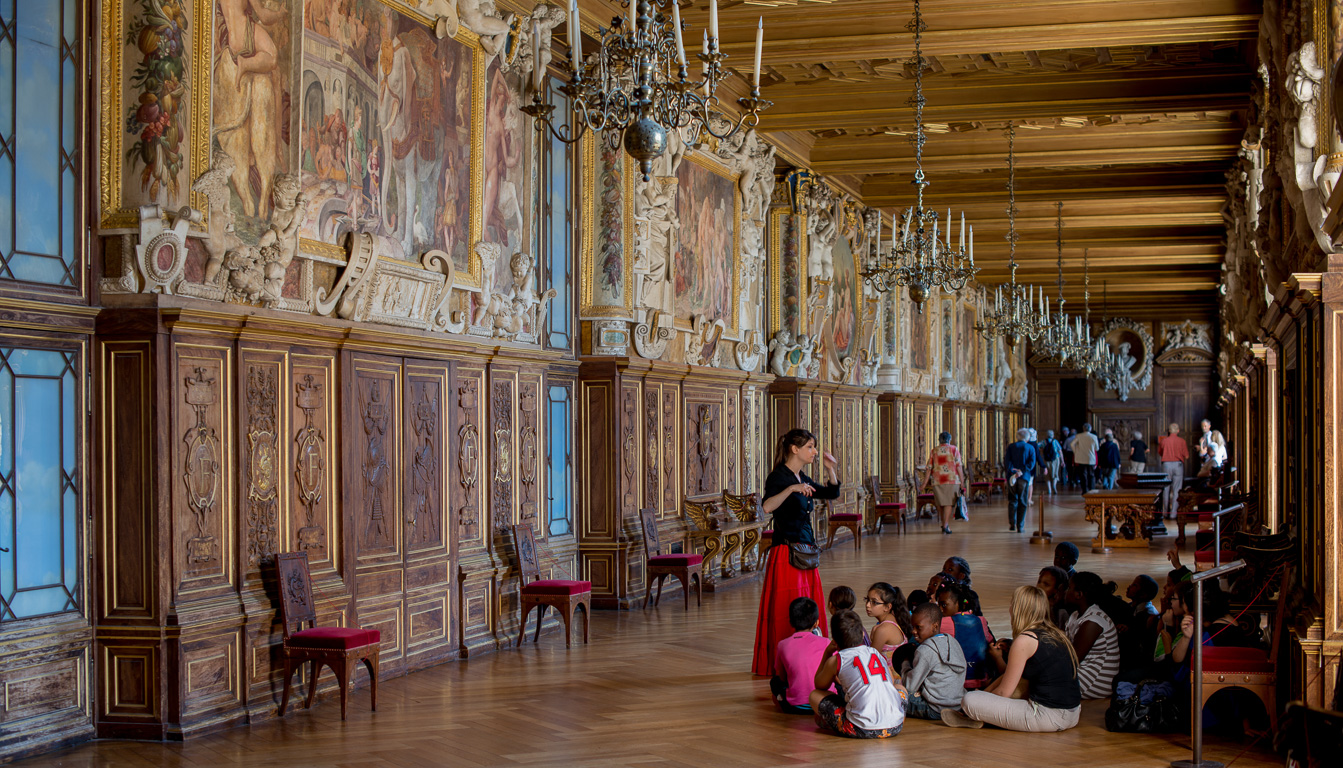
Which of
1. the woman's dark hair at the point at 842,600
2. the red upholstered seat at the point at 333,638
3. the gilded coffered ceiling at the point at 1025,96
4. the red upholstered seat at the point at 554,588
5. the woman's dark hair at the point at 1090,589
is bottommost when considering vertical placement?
the red upholstered seat at the point at 554,588

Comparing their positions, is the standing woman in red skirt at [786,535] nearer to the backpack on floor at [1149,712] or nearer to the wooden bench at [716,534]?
the backpack on floor at [1149,712]

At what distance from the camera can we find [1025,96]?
44.9 ft

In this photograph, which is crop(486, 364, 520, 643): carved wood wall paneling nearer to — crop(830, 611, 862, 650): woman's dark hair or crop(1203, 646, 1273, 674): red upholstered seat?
crop(830, 611, 862, 650): woman's dark hair

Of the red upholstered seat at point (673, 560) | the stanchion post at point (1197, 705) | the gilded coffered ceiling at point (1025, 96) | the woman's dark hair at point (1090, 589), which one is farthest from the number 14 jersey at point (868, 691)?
the gilded coffered ceiling at point (1025, 96)

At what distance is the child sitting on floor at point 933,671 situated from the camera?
6.90 meters

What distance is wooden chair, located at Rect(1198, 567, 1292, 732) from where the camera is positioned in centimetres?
629

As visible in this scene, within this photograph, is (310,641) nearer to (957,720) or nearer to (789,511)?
(789,511)

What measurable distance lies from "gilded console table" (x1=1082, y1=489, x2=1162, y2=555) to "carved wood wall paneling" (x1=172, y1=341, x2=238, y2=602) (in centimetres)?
1231

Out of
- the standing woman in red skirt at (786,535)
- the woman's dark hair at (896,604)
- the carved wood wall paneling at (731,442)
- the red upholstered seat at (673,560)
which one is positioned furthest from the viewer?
the carved wood wall paneling at (731,442)

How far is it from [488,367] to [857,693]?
4304 millimetres

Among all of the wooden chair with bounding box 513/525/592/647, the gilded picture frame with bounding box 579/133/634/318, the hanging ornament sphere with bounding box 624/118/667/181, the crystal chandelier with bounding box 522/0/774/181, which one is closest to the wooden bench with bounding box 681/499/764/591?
the gilded picture frame with bounding box 579/133/634/318

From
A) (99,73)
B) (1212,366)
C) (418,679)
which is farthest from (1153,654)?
(1212,366)

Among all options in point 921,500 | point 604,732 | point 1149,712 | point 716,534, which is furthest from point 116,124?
point 921,500

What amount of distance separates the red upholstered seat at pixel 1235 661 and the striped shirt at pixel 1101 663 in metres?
0.87
